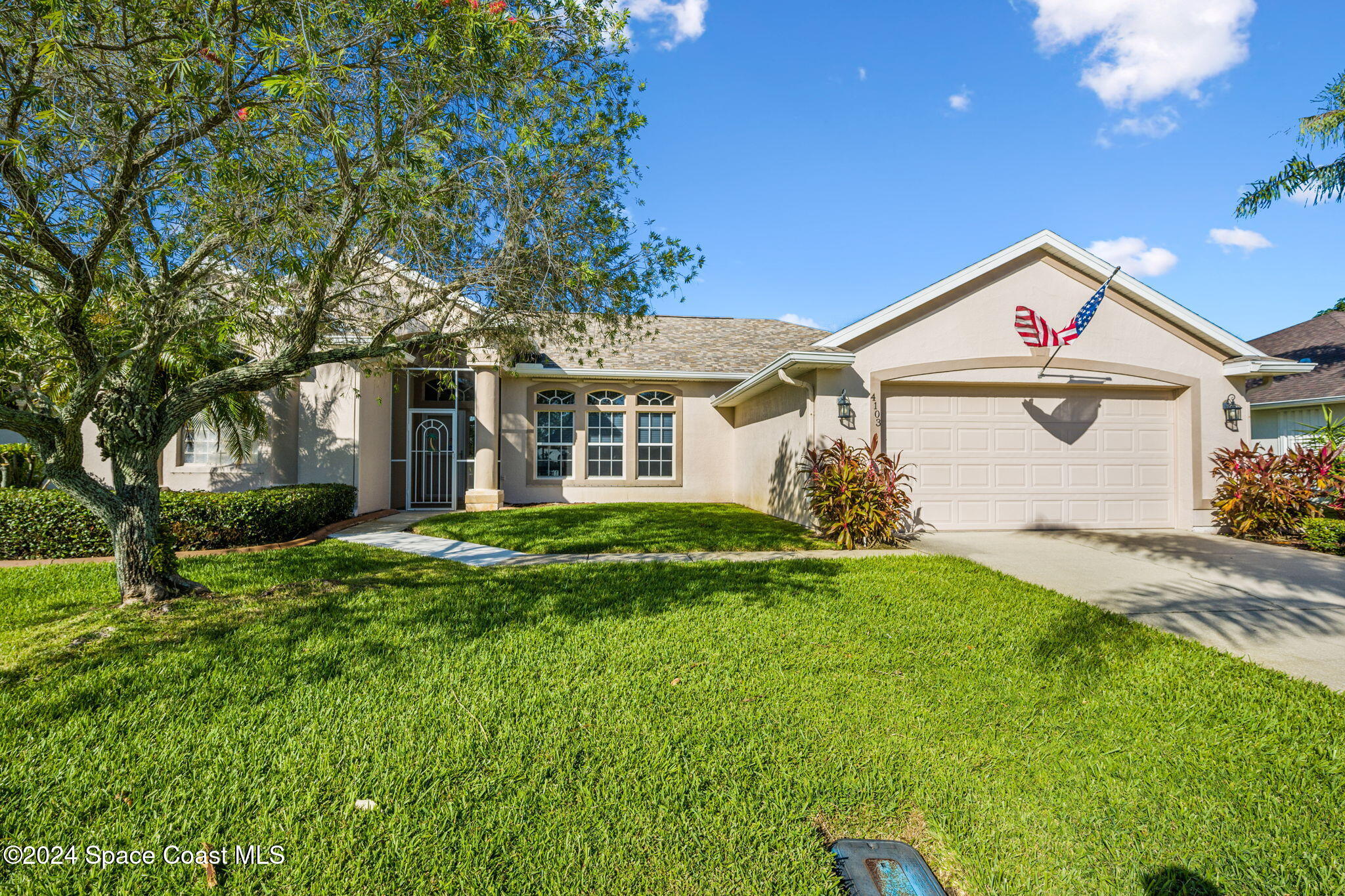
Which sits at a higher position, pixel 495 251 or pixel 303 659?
pixel 495 251

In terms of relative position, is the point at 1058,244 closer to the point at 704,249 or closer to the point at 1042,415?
the point at 1042,415

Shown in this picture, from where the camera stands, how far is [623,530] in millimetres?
10352

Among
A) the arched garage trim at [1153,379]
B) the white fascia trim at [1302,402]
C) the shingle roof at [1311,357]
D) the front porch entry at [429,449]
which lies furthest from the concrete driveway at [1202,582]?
the front porch entry at [429,449]

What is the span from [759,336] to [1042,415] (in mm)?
9542

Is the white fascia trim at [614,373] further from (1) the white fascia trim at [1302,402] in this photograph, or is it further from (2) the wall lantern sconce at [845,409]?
(1) the white fascia trim at [1302,402]

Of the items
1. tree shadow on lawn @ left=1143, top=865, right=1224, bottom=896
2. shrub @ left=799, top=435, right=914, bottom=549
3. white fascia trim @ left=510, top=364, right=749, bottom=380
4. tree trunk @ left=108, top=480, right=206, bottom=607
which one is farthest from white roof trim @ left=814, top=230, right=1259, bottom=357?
tree trunk @ left=108, top=480, right=206, bottom=607

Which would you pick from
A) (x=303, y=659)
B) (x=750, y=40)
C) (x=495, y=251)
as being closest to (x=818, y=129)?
(x=750, y=40)

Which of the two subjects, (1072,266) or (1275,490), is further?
(1072,266)

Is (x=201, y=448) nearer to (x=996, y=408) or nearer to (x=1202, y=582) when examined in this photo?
(x=996, y=408)

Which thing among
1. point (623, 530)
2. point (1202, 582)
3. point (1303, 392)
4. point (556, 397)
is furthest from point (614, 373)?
point (1303, 392)

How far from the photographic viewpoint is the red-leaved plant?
9586 mm

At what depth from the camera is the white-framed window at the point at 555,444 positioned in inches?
597

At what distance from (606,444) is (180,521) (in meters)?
8.86

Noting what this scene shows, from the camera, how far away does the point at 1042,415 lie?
10.7 m
